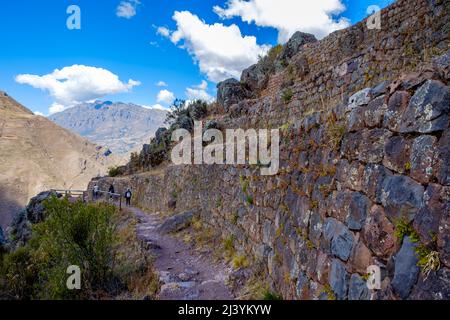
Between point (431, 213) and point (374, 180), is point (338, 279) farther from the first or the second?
point (431, 213)

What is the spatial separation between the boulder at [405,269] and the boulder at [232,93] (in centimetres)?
2099

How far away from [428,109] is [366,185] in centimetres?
98

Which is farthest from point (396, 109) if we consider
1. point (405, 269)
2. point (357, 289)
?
point (357, 289)

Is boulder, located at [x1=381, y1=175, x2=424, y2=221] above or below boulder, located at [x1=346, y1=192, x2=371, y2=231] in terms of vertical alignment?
above

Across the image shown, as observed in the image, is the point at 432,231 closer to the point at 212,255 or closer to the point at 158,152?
the point at 212,255

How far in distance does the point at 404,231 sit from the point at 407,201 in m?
0.22

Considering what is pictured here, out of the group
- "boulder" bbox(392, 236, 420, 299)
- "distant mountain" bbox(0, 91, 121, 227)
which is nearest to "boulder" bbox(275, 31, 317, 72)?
"boulder" bbox(392, 236, 420, 299)

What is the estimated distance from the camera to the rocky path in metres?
6.61

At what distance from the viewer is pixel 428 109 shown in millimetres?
2381

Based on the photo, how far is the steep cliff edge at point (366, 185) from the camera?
2.28m

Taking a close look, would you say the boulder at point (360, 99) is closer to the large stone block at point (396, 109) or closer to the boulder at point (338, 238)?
the large stone block at point (396, 109)

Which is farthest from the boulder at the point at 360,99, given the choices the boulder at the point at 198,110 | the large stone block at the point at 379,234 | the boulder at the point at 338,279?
the boulder at the point at 198,110

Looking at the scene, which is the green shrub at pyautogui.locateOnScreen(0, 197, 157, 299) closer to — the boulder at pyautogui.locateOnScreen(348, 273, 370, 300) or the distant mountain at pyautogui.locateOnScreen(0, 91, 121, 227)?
the boulder at pyautogui.locateOnScreen(348, 273, 370, 300)

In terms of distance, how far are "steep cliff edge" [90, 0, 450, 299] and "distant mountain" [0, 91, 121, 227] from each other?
110 metres
